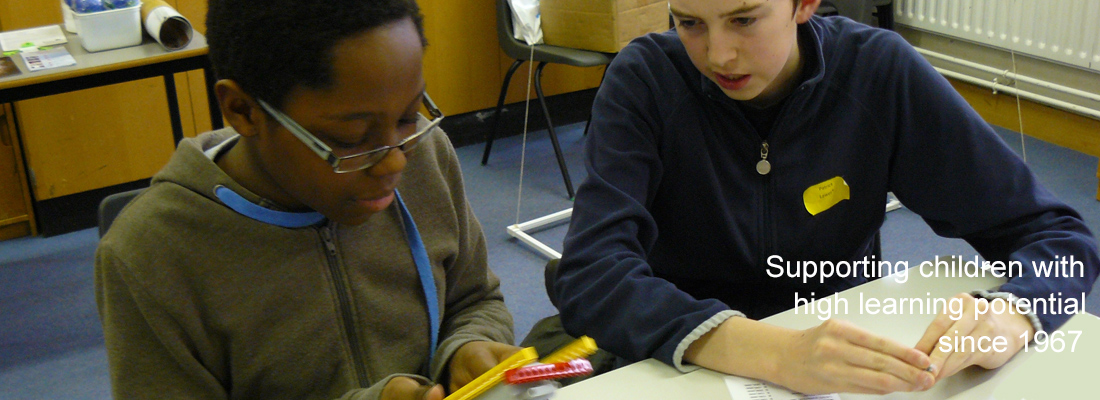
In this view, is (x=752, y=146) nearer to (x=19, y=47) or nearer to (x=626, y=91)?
(x=626, y=91)

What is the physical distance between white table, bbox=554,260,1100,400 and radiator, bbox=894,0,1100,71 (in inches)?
97.7

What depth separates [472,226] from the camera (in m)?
1.20

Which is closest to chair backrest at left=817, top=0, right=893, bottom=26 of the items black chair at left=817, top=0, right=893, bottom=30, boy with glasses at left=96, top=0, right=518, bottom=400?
black chair at left=817, top=0, right=893, bottom=30

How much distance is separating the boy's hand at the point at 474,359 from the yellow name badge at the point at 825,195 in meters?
0.48

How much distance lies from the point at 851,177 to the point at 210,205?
83cm

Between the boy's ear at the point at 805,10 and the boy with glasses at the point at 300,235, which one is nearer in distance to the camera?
the boy with glasses at the point at 300,235

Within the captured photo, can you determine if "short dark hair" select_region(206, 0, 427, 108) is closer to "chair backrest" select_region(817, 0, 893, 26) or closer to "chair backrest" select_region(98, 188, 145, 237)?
"chair backrest" select_region(98, 188, 145, 237)

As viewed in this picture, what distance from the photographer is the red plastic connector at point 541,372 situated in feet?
2.46

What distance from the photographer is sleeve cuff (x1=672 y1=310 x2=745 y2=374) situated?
95 centimetres

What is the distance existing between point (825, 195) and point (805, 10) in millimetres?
251

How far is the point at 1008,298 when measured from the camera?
1.02 meters

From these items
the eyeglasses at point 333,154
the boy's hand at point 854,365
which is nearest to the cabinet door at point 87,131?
the eyeglasses at point 333,154

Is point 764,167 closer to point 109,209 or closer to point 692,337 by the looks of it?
point 692,337

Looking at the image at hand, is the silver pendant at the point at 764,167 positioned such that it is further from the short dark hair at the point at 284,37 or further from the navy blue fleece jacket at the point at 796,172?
the short dark hair at the point at 284,37
